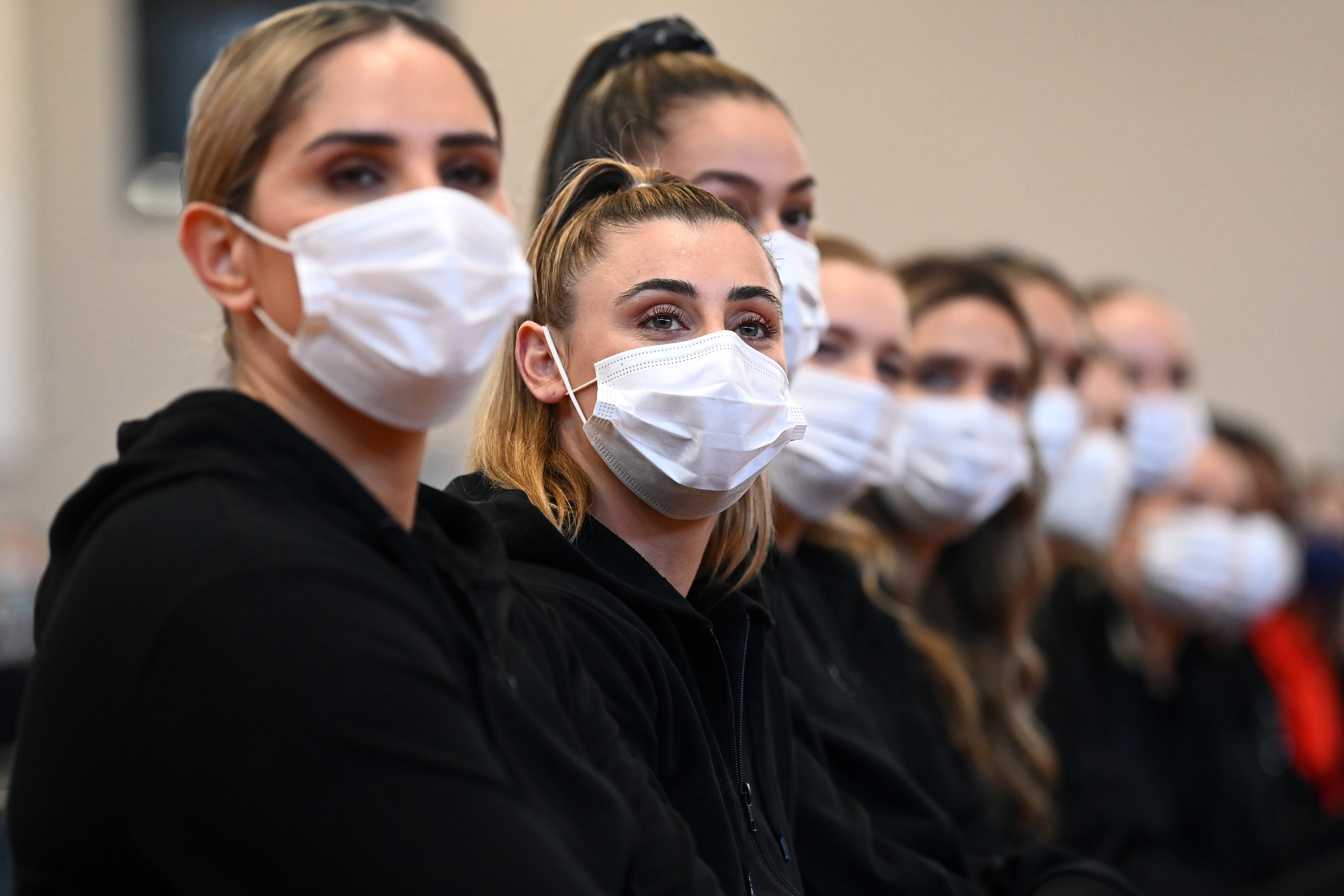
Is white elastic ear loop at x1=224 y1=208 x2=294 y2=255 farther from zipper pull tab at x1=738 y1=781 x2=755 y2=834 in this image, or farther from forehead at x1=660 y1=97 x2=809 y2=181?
forehead at x1=660 y1=97 x2=809 y2=181

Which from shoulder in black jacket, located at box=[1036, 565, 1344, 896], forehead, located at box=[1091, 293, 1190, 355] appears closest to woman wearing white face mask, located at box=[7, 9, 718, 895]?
shoulder in black jacket, located at box=[1036, 565, 1344, 896]

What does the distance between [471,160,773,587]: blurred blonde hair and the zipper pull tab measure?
0.30 metres

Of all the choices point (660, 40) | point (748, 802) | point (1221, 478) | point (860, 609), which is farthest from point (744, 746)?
point (1221, 478)

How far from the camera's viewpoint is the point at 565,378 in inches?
73.9

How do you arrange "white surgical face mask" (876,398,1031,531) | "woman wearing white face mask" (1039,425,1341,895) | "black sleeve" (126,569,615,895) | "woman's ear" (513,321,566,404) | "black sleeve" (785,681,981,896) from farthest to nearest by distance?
"woman wearing white face mask" (1039,425,1341,895) < "white surgical face mask" (876,398,1031,531) < "black sleeve" (785,681,981,896) < "woman's ear" (513,321,566,404) < "black sleeve" (126,569,615,895)

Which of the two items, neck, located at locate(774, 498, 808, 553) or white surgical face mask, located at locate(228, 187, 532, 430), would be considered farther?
neck, located at locate(774, 498, 808, 553)

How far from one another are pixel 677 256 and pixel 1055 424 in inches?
91.2

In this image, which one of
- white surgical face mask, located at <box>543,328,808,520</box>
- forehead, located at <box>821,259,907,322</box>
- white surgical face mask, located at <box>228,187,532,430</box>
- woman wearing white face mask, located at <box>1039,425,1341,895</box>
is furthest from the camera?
woman wearing white face mask, located at <box>1039,425,1341,895</box>

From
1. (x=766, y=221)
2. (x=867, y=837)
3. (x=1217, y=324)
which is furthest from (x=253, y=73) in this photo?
(x=1217, y=324)

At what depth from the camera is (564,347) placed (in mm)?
1900

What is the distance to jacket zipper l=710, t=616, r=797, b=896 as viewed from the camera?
5.82 feet

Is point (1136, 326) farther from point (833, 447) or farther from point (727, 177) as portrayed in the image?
point (727, 177)

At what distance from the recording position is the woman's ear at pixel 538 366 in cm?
189

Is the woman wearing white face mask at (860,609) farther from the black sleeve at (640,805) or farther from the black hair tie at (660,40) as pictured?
the black sleeve at (640,805)
